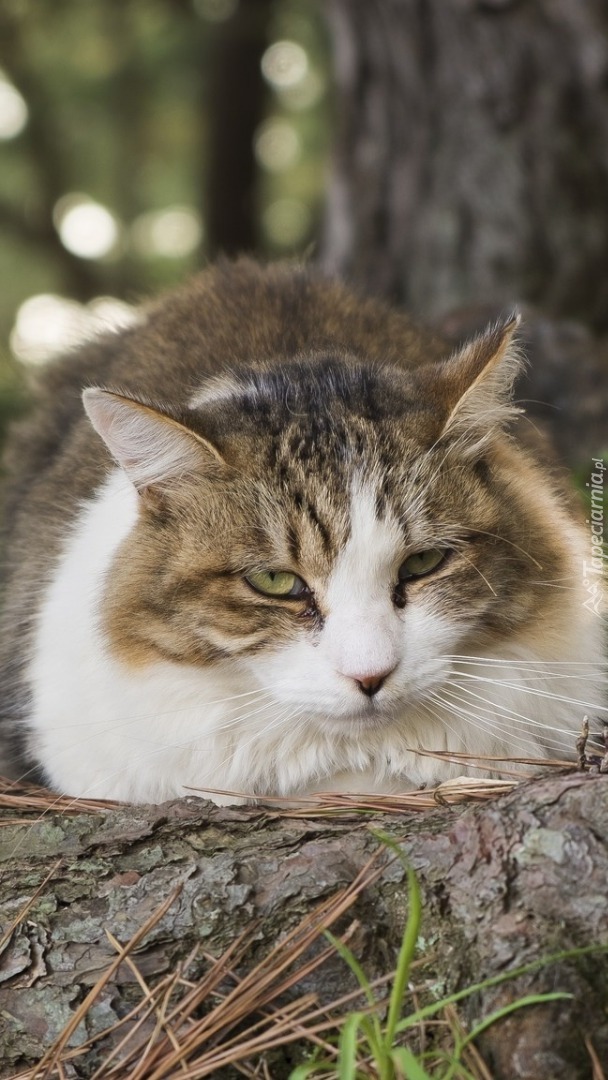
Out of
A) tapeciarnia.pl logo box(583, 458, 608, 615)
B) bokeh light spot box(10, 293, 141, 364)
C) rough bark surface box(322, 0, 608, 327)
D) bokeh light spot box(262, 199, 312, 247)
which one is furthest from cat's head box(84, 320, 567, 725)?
bokeh light spot box(262, 199, 312, 247)

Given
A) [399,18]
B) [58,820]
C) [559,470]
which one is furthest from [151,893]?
[399,18]

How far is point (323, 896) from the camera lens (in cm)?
184

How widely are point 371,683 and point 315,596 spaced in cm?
22

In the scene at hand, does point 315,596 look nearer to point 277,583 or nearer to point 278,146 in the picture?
point 277,583

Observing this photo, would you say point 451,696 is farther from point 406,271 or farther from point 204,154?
point 204,154

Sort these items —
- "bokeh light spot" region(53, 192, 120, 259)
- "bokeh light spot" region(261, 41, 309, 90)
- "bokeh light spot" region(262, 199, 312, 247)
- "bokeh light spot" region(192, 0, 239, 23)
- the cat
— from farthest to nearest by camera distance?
1. "bokeh light spot" region(262, 199, 312, 247)
2. "bokeh light spot" region(53, 192, 120, 259)
3. "bokeh light spot" region(261, 41, 309, 90)
4. "bokeh light spot" region(192, 0, 239, 23)
5. the cat

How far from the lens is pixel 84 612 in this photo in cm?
254

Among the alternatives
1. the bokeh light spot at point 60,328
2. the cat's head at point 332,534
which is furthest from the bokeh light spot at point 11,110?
the cat's head at point 332,534

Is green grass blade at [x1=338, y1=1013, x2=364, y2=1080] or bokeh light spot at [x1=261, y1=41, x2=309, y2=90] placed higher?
bokeh light spot at [x1=261, y1=41, x2=309, y2=90]

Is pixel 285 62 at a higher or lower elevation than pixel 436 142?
higher

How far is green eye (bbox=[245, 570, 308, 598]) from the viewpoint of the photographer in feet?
7.16

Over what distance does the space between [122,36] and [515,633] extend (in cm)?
649

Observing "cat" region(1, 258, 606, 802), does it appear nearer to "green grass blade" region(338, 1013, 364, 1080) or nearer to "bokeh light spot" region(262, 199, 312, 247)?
"green grass blade" region(338, 1013, 364, 1080)

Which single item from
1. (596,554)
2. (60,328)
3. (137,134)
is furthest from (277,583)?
(137,134)
